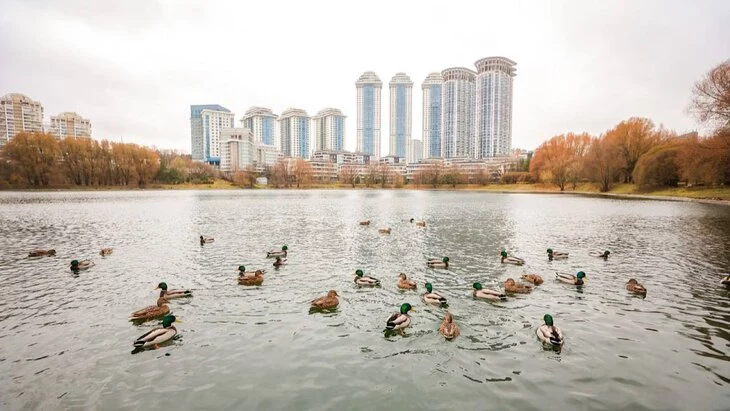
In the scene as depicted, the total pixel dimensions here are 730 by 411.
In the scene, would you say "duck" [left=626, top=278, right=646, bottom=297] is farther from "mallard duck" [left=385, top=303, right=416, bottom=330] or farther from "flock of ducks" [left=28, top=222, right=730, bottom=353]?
"mallard duck" [left=385, top=303, right=416, bottom=330]

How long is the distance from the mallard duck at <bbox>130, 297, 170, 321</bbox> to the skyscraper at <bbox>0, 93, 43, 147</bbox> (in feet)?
790

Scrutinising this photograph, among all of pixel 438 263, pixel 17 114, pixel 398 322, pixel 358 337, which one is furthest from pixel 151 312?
pixel 17 114

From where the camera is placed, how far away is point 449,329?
34.8ft

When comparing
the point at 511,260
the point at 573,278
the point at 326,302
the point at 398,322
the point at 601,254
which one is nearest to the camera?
the point at 398,322

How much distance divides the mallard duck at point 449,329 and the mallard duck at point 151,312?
939cm

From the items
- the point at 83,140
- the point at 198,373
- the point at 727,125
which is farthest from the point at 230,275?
the point at 83,140

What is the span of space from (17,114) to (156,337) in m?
259

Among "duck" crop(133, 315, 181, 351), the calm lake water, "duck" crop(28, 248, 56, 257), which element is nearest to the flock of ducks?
"duck" crop(133, 315, 181, 351)

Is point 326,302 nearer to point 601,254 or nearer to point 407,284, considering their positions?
point 407,284

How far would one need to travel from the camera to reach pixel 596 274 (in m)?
17.6

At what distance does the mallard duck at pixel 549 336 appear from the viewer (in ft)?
32.2

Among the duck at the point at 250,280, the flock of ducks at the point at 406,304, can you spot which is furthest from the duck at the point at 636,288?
the duck at the point at 250,280

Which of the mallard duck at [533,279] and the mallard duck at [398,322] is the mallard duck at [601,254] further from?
the mallard duck at [398,322]

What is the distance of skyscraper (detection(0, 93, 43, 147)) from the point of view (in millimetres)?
184375
